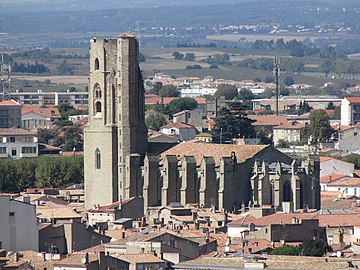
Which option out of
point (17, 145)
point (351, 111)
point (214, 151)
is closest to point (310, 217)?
point (214, 151)

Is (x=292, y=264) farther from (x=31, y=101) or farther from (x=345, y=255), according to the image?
(x=31, y=101)

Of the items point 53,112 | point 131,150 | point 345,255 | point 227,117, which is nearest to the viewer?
point 345,255

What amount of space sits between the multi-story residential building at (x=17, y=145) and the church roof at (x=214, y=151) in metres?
25.6

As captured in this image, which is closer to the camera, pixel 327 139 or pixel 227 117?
pixel 227 117

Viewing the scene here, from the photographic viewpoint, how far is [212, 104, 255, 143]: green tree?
348 feet

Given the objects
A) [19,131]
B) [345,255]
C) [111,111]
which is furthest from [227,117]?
[345,255]

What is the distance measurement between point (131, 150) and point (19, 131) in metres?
32.8

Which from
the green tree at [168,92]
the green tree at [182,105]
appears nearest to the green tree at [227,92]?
the green tree at [168,92]

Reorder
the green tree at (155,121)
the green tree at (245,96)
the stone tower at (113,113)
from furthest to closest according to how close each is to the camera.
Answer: the green tree at (245,96), the green tree at (155,121), the stone tower at (113,113)

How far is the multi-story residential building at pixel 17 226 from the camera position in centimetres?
5038

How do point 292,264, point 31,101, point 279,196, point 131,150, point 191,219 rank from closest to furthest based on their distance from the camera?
point 292,264 → point 191,219 → point 279,196 → point 131,150 → point 31,101

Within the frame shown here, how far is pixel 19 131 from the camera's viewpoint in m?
114

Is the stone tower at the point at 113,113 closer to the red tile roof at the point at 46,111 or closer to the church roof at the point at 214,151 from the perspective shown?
the church roof at the point at 214,151

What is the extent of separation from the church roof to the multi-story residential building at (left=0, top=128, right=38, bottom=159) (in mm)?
25599
